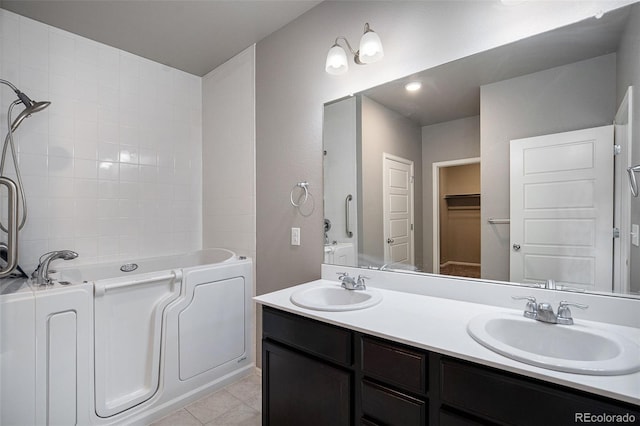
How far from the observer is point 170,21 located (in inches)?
82.3

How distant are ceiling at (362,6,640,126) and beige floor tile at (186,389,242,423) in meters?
2.12

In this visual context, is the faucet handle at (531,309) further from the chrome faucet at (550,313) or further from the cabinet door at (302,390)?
the cabinet door at (302,390)

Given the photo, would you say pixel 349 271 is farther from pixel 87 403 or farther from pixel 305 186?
pixel 87 403

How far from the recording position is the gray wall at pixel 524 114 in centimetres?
111

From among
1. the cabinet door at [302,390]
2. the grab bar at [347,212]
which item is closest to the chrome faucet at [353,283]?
the grab bar at [347,212]

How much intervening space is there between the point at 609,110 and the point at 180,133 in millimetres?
2960

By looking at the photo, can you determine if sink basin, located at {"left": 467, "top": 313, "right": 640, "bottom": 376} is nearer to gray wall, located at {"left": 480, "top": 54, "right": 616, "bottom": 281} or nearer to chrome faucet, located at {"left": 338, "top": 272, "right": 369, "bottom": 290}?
gray wall, located at {"left": 480, "top": 54, "right": 616, "bottom": 281}

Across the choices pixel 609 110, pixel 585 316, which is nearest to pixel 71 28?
pixel 609 110

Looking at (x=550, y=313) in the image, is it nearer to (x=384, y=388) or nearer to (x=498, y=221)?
(x=498, y=221)

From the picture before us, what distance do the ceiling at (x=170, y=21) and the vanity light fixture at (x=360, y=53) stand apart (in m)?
0.49

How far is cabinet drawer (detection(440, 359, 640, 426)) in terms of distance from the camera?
0.74 meters

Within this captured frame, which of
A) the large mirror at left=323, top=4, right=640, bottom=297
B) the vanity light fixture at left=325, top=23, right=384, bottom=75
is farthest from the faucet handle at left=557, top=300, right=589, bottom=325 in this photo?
the vanity light fixture at left=325, top=23, right=384, bottom=75

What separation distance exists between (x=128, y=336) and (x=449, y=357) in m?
1.80

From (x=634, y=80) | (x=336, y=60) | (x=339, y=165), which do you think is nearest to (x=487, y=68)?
(x=634, y=80)
